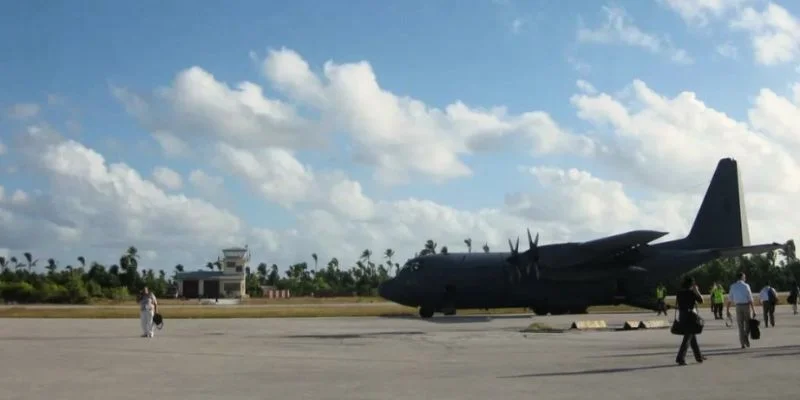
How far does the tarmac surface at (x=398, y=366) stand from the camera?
38.5 ft

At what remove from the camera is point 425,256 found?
39969 millimetres

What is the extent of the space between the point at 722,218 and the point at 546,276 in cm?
1079

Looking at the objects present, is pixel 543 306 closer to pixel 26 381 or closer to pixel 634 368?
pixel 634 368

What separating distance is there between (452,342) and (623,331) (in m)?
7.26

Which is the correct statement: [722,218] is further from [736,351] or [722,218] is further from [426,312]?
[736,351]

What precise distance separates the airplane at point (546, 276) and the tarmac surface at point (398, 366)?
40.1ft

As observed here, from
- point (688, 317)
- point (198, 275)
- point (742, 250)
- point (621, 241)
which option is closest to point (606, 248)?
point (621, 241)

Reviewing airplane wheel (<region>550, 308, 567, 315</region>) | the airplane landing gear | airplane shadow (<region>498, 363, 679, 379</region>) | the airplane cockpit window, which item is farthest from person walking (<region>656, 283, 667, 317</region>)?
airplane shadow (<region>498, 363, 679, 379</region>)

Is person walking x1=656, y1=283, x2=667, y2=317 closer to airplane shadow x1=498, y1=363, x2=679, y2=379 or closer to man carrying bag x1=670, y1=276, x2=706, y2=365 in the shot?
man carrying bag x1=670, y1=276, x2=706, y2=365

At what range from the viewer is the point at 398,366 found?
15594 millimetres

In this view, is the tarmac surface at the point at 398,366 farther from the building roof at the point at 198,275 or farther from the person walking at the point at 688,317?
the building roof at the point at 198,275

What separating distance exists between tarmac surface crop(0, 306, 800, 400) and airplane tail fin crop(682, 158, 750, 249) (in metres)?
17.3

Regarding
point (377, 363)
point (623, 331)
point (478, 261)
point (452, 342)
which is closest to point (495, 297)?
point (478, 261)

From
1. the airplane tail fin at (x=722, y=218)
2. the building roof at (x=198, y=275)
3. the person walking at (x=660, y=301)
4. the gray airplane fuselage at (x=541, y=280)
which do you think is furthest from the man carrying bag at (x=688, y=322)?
the building roof at (x=198, y=275)
